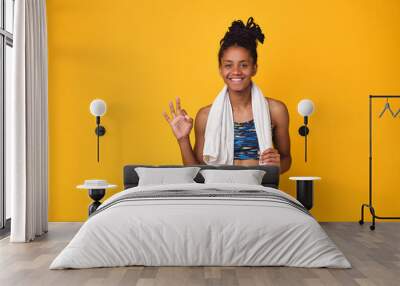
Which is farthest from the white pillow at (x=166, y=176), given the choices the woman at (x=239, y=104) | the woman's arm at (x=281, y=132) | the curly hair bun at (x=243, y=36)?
the curly hair bun at (x=243, y=36)

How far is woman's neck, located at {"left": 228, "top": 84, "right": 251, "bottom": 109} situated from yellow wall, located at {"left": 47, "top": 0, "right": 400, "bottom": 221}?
21 centimetres

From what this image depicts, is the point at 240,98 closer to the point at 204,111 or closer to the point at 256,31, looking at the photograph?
the point at 204,111

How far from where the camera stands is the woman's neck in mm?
6645

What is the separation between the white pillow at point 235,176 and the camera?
5.86 metres

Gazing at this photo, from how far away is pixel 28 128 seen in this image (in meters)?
5.55

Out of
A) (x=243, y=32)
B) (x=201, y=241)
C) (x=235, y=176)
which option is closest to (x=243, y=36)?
(x=243, y=32)

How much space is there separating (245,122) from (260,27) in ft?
4.15

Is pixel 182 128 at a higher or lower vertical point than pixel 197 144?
higher

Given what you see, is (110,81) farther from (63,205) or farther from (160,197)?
(160,197)

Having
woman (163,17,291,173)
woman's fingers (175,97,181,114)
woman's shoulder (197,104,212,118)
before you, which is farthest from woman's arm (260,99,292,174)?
woman's fingers (175,97,181,114)

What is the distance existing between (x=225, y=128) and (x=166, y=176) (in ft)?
3.62

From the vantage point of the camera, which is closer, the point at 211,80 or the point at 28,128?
the point at 28,128

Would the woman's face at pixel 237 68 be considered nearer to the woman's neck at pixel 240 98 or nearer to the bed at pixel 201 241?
the woman's neck at pixel 240 98

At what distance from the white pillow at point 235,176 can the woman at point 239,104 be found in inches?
25.2
